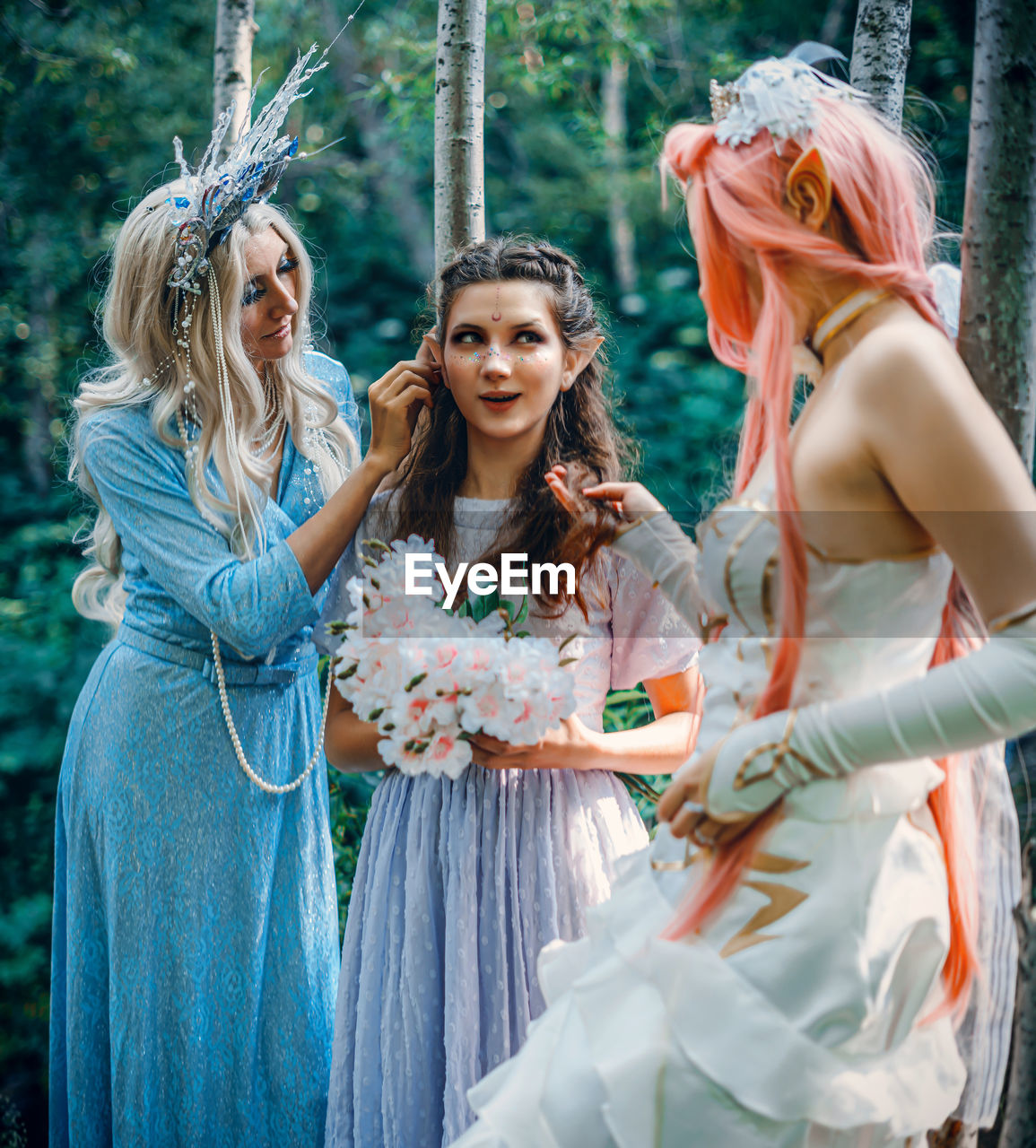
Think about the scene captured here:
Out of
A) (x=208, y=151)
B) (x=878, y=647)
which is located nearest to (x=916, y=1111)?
(x=878, y=647)

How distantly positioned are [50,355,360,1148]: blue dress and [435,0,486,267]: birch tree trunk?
802mm

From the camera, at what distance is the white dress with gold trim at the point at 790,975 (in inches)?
44.3

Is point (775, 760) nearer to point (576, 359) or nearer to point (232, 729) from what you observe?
point (576, 359)

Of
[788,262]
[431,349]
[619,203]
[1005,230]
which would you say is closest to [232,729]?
[431,349]

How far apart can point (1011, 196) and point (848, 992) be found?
1.33m

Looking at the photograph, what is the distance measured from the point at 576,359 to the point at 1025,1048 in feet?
4.86

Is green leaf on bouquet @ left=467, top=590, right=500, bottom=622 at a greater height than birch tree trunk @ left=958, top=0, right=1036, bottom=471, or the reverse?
birch tree trunk @ left=958, top=0, right=1036, bottom=471

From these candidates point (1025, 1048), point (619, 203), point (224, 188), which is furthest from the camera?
point (619, 203)

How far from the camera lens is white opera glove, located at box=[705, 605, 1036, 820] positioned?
1075 mm

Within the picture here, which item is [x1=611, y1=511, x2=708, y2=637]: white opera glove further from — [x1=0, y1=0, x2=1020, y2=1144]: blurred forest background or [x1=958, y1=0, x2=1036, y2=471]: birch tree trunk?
[x1=958, y1=0, x2=1036, y2=471]: birch tree trunk

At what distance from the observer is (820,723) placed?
3.75ft

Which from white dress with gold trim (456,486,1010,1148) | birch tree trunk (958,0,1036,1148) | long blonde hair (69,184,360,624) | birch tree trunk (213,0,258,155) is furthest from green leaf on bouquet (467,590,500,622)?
birch tree trunk (213,0,258,155)

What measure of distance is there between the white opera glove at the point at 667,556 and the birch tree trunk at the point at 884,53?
103 cm

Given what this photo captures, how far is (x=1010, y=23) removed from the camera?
1718mm
